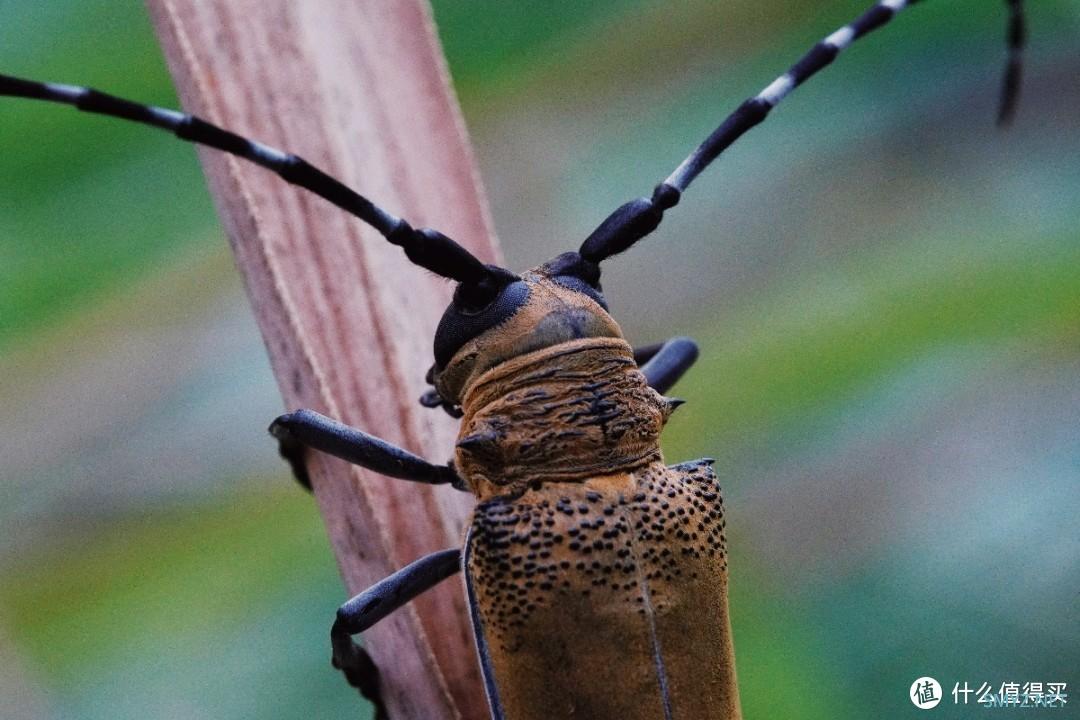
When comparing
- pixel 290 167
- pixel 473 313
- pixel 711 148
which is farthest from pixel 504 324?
pixel 711 148

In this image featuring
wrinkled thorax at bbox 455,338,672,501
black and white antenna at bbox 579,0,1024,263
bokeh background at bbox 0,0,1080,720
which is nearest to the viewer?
wrinkled thorax at bbox 455,338,672,501

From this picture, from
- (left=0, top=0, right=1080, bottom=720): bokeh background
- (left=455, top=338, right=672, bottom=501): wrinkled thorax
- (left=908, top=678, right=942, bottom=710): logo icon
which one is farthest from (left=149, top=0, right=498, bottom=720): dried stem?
(left=908, top=678, right=942, bottom=710): logo icon

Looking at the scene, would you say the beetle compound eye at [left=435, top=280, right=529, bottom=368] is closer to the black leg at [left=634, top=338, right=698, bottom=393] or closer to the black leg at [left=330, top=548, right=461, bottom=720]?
the black leg at [left=330, top=548, right=461, bottom=720]

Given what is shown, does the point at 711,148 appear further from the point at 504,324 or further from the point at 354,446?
the point at 354,446

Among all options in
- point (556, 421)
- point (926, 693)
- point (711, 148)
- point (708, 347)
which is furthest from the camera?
point (708, 347)

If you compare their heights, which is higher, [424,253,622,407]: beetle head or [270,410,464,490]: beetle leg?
[424,253,622,407]: beetle head

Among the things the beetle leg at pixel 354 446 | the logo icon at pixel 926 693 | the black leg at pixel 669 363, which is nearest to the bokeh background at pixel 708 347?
the logo icon at pixel 926 693

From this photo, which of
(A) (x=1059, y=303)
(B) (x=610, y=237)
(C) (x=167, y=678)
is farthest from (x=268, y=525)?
(A) (x=1059, y=303)

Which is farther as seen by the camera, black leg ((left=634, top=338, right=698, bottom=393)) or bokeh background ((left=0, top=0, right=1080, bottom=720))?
bokeh background ((left=0, top=0, right=1080, bottom=720))
